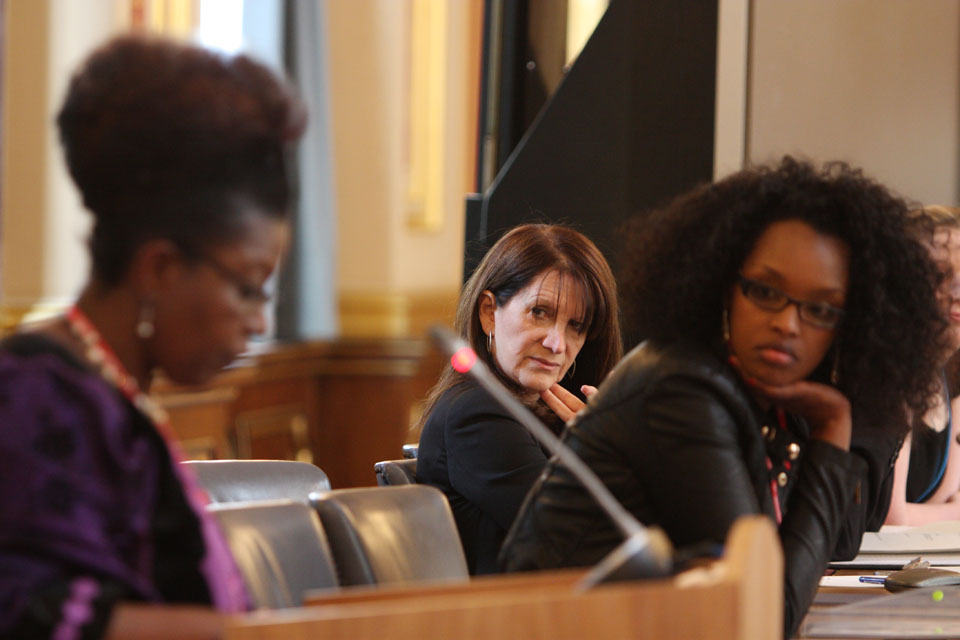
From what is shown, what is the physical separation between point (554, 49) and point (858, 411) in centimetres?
188

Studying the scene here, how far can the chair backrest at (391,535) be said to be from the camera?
68.6 inches

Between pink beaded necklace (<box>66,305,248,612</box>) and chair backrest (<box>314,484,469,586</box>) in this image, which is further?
chair backrest (<box>314,484,469,586</box>)

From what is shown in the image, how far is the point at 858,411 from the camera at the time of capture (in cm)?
178

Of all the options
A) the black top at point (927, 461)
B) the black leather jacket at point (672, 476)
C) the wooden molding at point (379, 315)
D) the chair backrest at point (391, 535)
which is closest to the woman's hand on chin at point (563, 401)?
the chair backrest at point (391, 535)

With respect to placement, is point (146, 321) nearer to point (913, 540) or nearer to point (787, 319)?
point (787, 319)

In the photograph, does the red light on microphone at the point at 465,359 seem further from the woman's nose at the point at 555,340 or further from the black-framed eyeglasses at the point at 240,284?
the woman's nose at the point at 555,340

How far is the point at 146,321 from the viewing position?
44.3 inches

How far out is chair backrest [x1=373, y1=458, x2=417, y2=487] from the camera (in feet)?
7.66

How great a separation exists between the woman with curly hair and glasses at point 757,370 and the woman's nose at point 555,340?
0.46m

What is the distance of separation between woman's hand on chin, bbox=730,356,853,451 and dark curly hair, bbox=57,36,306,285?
81cm

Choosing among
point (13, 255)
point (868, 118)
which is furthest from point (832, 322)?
point (13, 255)

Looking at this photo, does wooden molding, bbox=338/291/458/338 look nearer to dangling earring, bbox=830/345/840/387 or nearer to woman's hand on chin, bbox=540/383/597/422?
woman's hand on chin, bbox=540/383/597/422

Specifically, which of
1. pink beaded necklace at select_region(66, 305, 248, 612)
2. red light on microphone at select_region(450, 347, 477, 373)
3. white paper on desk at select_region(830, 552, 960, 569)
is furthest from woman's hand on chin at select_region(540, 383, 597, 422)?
pink beaded necklace at select_region(66, 305, 248, 612)

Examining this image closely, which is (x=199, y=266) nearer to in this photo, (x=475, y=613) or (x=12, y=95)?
(x=475, y=613)
